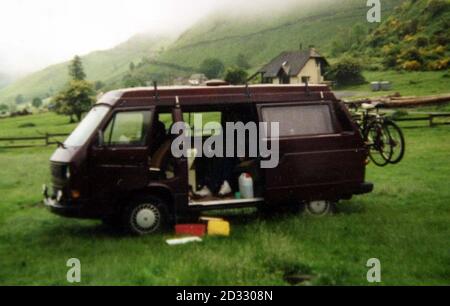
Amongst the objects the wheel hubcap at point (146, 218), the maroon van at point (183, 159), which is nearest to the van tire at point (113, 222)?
the maroon van at point (183, 159)

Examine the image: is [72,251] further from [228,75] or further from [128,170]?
[228,75]

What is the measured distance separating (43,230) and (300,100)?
606cm

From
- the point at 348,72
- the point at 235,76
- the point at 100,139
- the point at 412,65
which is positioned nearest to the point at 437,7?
the point at 412,65

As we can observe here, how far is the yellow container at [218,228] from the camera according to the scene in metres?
9.95

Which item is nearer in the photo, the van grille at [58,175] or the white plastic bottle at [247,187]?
the van grille at [58,175]

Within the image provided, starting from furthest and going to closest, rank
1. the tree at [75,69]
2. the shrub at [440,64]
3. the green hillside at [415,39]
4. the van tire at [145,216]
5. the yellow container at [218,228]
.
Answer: the tree at [75,69] → the green hillside at [415,39] → the shrub at [440,64] → the van tire at [145,216] → the yellow container at [218,228]

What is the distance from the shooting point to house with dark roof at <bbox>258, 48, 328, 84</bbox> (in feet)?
306

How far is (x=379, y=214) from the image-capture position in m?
11.5

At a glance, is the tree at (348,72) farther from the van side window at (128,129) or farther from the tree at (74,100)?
the van side window at (128,129)

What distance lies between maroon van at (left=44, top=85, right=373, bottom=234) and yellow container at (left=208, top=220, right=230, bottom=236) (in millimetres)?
549

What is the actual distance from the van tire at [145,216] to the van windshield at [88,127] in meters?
1.58

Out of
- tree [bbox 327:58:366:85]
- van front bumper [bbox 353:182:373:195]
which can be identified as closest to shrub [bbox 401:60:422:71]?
tree [bbox 327:58:366:85]
